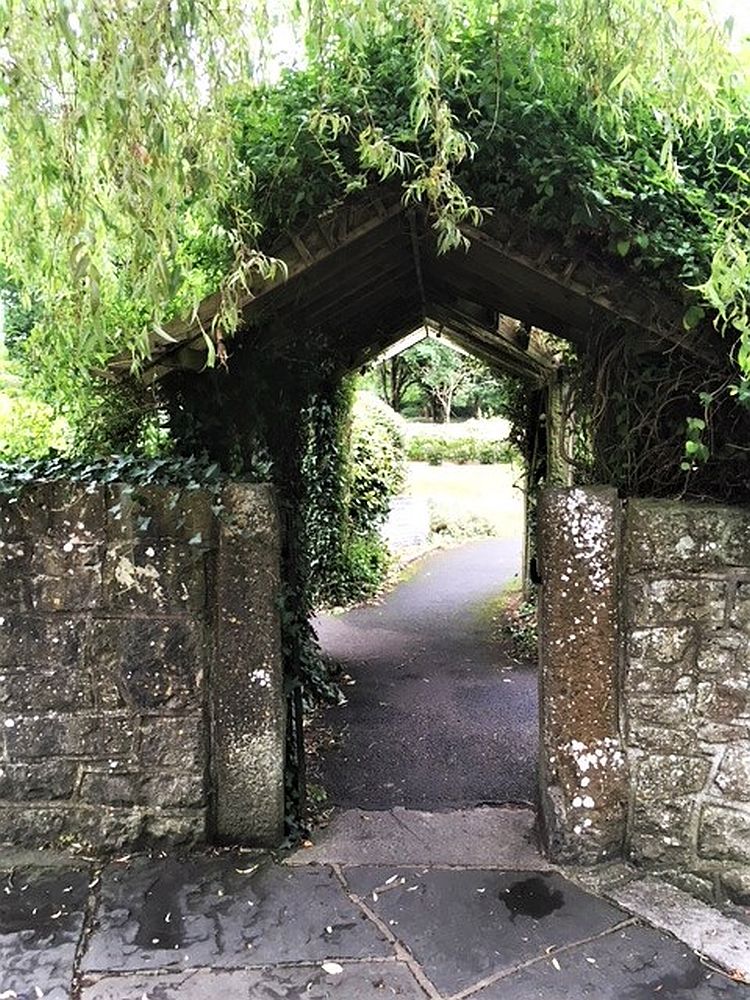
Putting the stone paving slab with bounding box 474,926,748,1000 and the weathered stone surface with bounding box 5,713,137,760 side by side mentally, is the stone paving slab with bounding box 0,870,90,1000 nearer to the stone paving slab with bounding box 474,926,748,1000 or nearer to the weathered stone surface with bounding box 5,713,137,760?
the weathered stone surface with bounding box 5,713,137,760

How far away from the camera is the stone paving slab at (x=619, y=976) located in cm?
247

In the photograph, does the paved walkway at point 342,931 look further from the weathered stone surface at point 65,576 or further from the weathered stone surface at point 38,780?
the weathered stone surface at point 65,576

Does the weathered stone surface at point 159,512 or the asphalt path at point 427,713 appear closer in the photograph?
the weathered stone surface at point 159,512

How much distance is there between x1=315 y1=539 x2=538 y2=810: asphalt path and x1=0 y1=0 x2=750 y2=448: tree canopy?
9.44 ft

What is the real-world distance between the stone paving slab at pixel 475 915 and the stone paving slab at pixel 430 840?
0.10 m

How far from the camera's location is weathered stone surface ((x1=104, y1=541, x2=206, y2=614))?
3.22m

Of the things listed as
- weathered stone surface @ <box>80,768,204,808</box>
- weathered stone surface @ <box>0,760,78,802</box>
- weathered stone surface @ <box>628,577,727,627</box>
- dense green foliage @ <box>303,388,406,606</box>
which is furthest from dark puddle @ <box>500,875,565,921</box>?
dense green foliage @ <box>303,388,406,606</box>

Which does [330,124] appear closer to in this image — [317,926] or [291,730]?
[291,730]

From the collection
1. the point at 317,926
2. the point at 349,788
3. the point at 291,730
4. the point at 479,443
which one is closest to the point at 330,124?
the point at 291,730

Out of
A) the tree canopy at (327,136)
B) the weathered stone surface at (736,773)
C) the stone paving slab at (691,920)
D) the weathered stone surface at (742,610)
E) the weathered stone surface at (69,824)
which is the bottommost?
the stone paving slab at (691,920)

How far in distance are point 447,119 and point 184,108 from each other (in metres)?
0.87

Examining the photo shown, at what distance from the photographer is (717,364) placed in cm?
305

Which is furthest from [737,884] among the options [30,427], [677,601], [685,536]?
[30,427]

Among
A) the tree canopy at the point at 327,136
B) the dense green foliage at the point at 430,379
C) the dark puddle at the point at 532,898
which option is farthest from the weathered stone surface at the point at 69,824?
the dense green foliage at the point at 430,379
